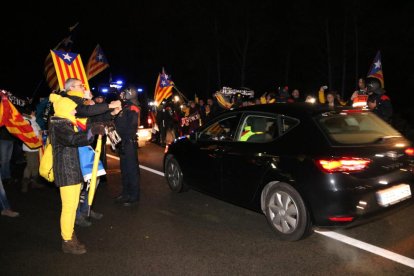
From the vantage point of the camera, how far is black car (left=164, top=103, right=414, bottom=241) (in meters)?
4.30

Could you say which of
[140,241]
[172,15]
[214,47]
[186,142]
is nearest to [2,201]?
[140,241]

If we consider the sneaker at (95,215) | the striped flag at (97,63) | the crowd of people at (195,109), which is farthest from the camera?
the striped flag at (97,63)

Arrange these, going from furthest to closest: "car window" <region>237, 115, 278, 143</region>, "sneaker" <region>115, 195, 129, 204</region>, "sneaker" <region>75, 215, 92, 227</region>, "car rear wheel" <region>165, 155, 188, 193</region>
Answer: "car rear wheel" <region>165, 155, 188, 193</region> → "sneaker" <region>115, 195, 129, 204</region> → "sneaker" <region>75, 215, 92, 227</region> → "car window" <region>237, 115, 278, 143</region>

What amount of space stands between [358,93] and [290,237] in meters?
5.47

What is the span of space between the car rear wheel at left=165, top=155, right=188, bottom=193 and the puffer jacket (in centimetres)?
270

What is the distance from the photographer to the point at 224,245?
4766 millimetres

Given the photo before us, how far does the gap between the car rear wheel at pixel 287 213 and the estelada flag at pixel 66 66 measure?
14.0 ft

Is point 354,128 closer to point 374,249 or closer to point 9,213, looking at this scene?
point 374,249

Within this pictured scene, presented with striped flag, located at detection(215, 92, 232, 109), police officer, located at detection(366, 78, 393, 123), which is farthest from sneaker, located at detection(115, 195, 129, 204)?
striped flag, located at detection(215, 92, 232, 109)

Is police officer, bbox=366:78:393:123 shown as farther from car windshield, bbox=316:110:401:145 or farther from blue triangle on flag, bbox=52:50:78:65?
blue triangle on flag, bbox=52:50:78:65

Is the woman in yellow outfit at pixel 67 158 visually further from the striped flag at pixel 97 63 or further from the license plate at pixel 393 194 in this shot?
the striped flag at pixel 97 63

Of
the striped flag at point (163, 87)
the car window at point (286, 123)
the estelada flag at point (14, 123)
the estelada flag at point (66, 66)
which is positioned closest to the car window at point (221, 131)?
the car window at point (286, 123)

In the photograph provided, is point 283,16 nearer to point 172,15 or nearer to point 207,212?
point 172,15

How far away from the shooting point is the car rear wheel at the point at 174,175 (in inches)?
279
